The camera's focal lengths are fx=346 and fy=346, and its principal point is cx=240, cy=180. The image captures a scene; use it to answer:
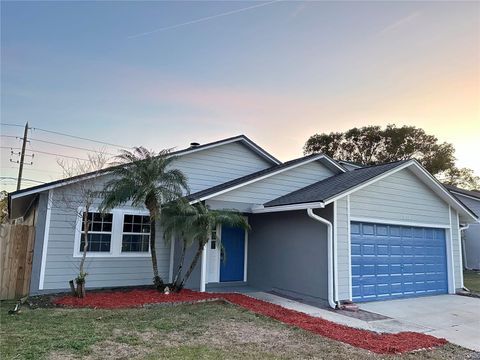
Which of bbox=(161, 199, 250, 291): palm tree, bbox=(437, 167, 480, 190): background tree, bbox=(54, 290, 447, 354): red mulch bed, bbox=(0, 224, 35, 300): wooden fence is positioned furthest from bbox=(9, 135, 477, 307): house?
bbox=(437, 167, 480, 190): background tree

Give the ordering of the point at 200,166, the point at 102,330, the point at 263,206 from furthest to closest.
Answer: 1. the point at 200,166
2. the point at 263,206
3. the point at 102,330

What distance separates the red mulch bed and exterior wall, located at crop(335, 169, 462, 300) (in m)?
2.11

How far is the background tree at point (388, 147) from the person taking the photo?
32.6 metres

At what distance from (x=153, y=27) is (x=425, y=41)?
8533 millimetres

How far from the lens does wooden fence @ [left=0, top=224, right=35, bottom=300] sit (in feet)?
29.9

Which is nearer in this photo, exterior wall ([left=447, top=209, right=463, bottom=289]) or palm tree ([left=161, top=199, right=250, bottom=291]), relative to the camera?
palm tree ([left=161, top=199, right=250, bottom=291])

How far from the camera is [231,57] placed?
12.3 m

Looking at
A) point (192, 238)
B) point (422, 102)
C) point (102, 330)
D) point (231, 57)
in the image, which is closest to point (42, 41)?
point (231, 57)

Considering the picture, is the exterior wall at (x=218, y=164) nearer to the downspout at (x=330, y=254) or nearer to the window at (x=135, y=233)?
the window at (x=135, y=233)

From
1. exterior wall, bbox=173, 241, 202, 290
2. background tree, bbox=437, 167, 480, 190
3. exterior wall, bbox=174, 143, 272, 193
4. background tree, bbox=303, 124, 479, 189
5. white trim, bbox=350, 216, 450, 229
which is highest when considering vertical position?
background tree, bbox=303, 124, 479, 189

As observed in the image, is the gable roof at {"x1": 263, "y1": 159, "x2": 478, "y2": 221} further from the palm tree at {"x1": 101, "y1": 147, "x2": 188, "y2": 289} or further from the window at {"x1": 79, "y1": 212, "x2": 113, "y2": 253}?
the window at {"x1": 79, "y1": 212, "x2": 113, "y2": 253}

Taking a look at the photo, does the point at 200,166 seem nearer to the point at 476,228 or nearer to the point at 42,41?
the point at 42,41

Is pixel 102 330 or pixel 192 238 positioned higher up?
pixel 192 238

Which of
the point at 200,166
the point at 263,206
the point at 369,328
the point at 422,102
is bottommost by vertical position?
→ the point at 369,328
